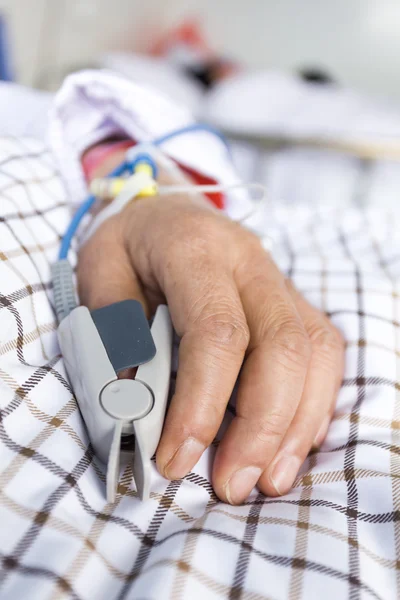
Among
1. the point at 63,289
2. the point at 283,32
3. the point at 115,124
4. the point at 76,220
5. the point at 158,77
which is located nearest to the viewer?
the point at 63,289

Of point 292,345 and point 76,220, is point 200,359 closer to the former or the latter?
point 292,345

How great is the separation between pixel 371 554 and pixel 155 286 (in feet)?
0.81

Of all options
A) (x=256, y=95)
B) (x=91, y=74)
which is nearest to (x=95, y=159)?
(x=91, y=74)

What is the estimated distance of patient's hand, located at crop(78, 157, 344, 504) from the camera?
314 millimetres

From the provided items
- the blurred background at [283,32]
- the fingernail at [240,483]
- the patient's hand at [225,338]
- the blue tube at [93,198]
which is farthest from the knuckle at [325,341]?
the blurred background at [283,32]

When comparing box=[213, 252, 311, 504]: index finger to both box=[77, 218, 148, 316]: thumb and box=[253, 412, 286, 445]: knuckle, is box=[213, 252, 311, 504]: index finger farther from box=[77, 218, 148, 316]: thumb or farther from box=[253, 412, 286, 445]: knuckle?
box=[77, 218, 148, 316]: thumb

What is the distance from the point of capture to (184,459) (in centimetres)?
30

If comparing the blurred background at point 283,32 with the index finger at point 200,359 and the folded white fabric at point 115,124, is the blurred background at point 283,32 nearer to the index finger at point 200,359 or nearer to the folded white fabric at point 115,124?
the folded white fabric at point 115,124

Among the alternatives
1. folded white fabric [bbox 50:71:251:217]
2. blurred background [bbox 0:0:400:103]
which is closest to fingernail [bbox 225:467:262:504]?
folded white fabric [bbox 50:71:251:217]

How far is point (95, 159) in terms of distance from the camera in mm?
658

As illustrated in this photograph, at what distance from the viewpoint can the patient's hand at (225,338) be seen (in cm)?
31

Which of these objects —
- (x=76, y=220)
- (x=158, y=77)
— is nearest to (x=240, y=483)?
(x=76, y=220)

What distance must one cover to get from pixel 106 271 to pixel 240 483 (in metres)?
0.21

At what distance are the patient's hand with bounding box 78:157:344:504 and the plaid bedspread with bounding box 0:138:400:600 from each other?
0.07 ft
